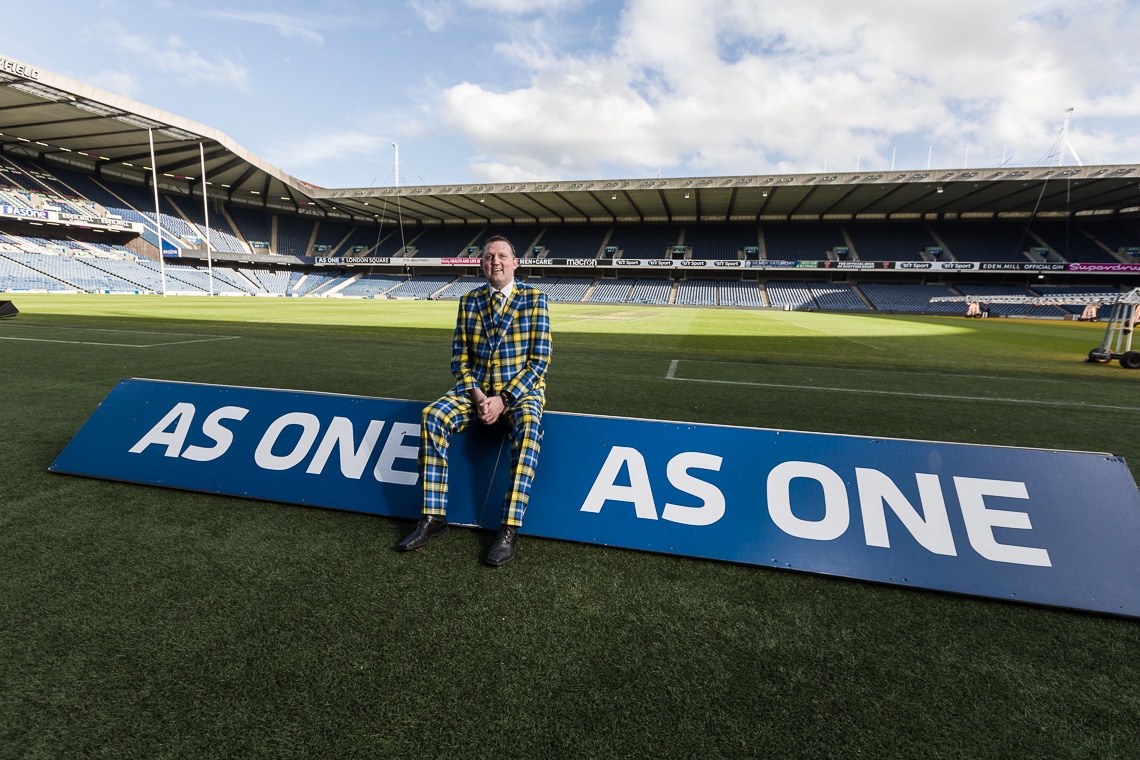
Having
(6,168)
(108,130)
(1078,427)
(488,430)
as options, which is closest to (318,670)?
(488,430)

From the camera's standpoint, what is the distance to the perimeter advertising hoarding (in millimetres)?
2363

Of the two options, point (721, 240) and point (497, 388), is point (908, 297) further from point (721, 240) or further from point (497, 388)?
point (497, 388)

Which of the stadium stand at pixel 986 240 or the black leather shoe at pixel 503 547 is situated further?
the stadium stand at pixel 986 240

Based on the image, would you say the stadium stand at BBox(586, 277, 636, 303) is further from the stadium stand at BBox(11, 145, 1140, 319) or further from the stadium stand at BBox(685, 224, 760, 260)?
the stadium stand at BBox(685, 224, 760, 260)

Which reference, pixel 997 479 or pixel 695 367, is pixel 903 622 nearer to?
pixel 997 479

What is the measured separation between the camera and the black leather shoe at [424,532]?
8.53 ft

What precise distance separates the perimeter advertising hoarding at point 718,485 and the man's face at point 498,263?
3.00 ft

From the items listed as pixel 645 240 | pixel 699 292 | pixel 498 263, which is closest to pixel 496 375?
pixel 498 263

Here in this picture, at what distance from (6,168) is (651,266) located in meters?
54.5

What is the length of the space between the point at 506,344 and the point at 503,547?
121 centimetres

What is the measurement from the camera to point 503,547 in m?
2.55

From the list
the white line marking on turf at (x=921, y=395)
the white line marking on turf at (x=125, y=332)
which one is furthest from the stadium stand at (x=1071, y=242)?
the white line marking on turf at (x=125, y=332)

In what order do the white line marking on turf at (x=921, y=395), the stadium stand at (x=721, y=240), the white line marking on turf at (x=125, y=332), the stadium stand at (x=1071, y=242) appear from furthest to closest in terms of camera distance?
the stadium stand at (x=721, y=240), the stadium stand at (x=1071, y=242), the white line marking on turf at (x=125, y=332), the white line marking on turf at (x=921, y=395)

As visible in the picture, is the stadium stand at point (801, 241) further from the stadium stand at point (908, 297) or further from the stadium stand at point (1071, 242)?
the stadium stand at point (1071, 242)
